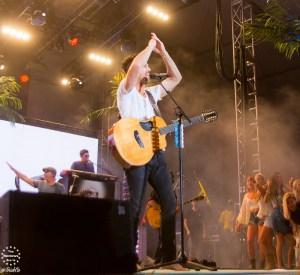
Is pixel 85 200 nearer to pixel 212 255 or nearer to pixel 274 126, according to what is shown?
pixel 212 255

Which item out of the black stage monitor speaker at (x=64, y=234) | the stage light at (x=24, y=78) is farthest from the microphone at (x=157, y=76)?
the stage light at (x=24, y=78)

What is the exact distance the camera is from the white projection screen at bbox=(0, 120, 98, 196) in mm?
10673

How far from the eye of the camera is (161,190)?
149 inches

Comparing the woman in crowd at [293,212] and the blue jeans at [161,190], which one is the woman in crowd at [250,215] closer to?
the woman in crowd at [293,212]

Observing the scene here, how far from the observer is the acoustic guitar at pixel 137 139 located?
3.69 m

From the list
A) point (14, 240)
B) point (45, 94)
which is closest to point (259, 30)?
point (14, 240)

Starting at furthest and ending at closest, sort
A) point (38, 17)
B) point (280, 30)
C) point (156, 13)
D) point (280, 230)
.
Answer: point (156, 13) < point (38, 17) < point (280, 230) < point (280, 30)

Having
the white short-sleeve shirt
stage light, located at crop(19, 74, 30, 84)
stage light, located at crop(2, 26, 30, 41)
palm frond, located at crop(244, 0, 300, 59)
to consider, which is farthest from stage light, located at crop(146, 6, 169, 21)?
the white short-sleeve shirt

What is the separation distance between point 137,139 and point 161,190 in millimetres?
492

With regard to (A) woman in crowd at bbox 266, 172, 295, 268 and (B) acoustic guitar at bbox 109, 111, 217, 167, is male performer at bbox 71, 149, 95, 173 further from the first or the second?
(B) acoustic guitar at bbox 109, 111, 217, 167

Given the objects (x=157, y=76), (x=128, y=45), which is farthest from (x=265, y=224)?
(x=128, y=45)

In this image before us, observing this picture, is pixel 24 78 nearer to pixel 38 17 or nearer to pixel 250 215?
pixel 38 17

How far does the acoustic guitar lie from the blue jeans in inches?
2.7

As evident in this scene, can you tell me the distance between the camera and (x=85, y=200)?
2.44 m
